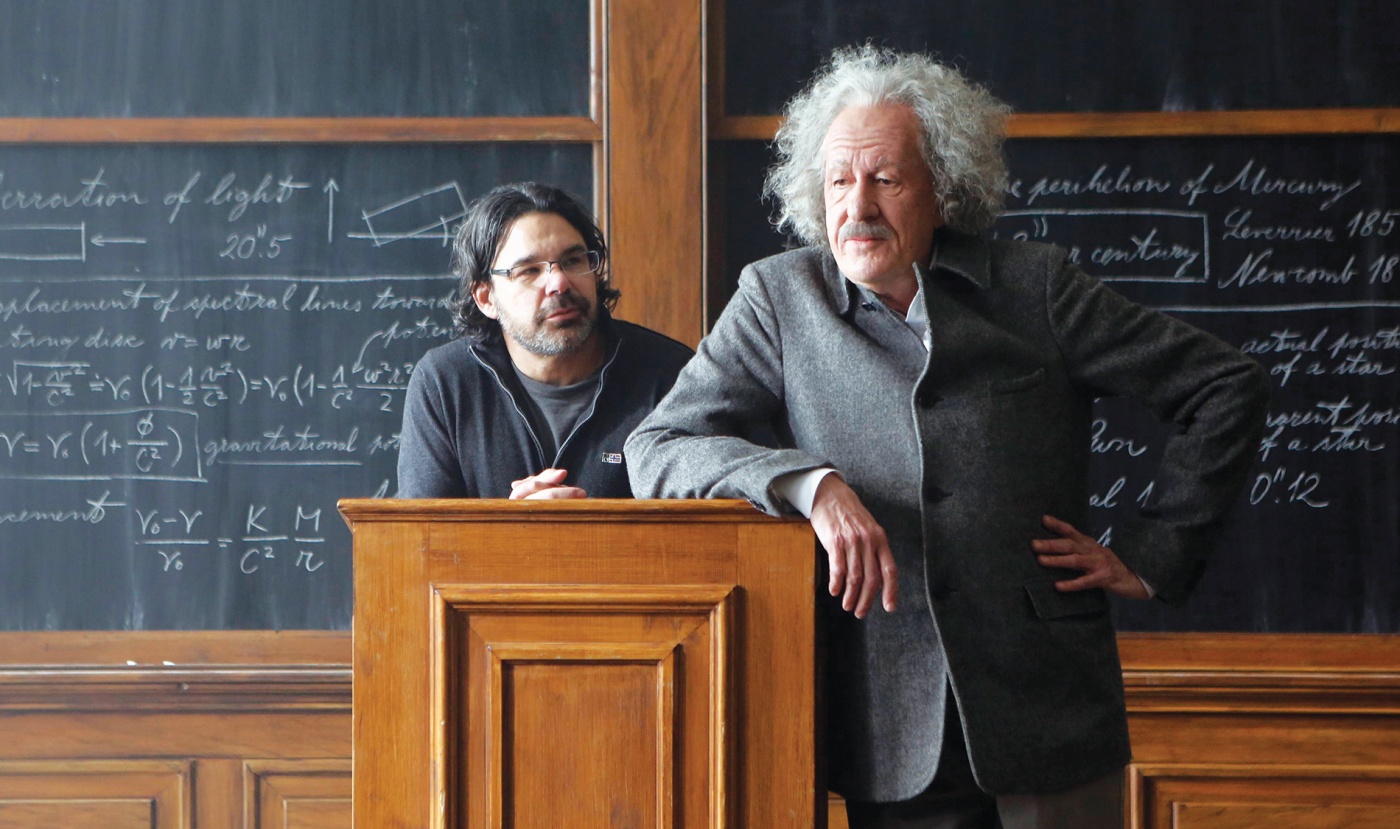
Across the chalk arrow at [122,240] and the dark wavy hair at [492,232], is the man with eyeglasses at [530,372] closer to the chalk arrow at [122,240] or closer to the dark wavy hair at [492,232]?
the dark wavy hair at [492,232]

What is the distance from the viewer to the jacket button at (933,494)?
4.79ft

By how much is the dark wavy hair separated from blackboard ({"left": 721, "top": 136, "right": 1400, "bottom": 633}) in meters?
0.98

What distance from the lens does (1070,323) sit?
1521 millimetres

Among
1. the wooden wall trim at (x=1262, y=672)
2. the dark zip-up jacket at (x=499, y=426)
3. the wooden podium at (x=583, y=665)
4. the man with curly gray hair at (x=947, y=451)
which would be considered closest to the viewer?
the wooden podium at (x=583, y=665)

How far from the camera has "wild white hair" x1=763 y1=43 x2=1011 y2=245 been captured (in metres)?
1.58

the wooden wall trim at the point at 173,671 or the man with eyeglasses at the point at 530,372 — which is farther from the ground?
the man with eyeglasses at the point at 530,372

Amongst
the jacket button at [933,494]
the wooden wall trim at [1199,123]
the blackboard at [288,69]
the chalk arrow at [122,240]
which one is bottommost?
the jacket button at [933,494]

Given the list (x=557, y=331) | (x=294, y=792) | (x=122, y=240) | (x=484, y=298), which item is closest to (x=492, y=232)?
(x=484, y=298)

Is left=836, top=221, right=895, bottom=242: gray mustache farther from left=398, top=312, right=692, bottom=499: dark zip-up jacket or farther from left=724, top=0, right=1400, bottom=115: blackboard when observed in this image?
left=724, top=0, right=1400, bottom=115: blackboard

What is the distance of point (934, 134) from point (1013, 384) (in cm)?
33

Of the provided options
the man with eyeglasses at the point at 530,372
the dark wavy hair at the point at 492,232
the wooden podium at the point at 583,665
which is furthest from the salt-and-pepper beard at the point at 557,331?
the wooden podium at the point at 583,665

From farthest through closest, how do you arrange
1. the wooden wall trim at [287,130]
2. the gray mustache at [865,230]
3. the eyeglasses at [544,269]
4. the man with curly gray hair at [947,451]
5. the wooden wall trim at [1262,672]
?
the wooden wall trim at [287,130] < the wooden wall trim at [1262,672] < the eyeglasses at [544,269] < the gray mustache at [865,230] < the man with curly gray hair at [947,451]

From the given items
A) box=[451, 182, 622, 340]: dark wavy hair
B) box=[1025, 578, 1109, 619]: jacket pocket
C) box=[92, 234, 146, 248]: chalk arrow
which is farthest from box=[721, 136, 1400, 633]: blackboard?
box=[92, 234, 146, 248]: chalk arrow

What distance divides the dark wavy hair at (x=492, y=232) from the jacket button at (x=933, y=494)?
0.95 meters
